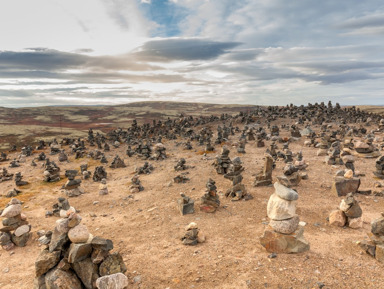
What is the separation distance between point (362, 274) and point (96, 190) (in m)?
23.8

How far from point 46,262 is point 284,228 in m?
10.2

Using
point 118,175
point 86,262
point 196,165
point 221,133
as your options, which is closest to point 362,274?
point 86,262

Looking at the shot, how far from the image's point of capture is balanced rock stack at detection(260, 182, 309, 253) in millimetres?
11117

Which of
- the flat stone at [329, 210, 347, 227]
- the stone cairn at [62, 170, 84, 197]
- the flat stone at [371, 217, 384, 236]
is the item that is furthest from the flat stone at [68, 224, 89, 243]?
the stone cairn at [62, 170, 84, 197]

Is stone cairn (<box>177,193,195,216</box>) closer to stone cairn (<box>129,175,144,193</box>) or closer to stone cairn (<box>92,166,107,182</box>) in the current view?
A: stone cairn (<box>129,175,144,193</box>)

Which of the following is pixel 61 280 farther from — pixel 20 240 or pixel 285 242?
pixel 285 242

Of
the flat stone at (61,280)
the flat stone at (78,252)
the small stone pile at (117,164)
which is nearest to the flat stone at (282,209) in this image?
the flat stone at (78,252)

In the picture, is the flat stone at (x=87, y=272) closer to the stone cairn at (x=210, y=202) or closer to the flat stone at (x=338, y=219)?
the stone cairn at (x=210, y=202)

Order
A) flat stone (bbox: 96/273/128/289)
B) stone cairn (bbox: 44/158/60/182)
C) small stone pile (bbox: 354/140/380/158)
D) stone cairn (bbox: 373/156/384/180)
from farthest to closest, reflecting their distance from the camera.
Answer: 1. stone cairn (bbox: 44/158/60/182)
2. small stone pile (bbox: 354/140/380/158)
3. stone cairn (bbox: 373/156/384/180)
4. flat stone (bbox: 96/273/128/289)

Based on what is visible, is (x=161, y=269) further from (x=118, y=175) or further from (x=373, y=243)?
(x=118, y=175)

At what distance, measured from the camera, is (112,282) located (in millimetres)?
9484

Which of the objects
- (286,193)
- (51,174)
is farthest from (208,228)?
(51,174)

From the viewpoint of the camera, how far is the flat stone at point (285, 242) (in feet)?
36.4

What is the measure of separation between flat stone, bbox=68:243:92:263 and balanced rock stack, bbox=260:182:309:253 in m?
7.87
